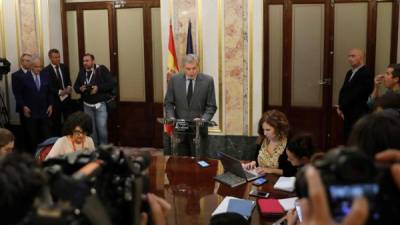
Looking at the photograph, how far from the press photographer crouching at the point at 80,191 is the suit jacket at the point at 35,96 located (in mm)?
5399

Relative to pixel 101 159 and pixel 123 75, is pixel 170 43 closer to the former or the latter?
pixel 123 75

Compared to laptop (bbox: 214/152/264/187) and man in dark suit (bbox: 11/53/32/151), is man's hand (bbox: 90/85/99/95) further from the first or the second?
laptop (bbox: 214/152/264/187)

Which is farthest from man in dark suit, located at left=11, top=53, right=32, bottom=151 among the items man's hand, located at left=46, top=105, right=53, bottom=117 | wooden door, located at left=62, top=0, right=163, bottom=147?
wooden door, located at left=62, top=0, right=163, bottom=147

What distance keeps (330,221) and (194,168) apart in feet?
8.82

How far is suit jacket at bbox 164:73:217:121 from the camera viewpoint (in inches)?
202

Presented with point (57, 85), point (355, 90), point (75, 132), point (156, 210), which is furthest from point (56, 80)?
point (156, 210)

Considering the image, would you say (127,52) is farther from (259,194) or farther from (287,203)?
(287,203)

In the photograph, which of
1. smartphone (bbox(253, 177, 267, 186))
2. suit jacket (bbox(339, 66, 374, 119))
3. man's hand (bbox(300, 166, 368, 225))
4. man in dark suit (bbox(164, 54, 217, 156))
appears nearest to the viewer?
man's hand (bbox(300, 166, 368, 225))

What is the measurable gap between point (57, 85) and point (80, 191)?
595 centimetres

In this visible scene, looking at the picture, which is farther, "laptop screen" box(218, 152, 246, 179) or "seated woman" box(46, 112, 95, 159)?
"seated woman" box(46, 112, 95, 159)

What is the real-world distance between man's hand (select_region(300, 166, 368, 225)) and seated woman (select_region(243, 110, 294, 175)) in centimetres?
255

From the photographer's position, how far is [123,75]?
7.24 meters

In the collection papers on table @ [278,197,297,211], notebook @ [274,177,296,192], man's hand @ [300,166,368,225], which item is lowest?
papers on table @ [278,197,297,211]

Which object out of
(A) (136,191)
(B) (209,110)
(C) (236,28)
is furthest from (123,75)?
(A) (136,191)
